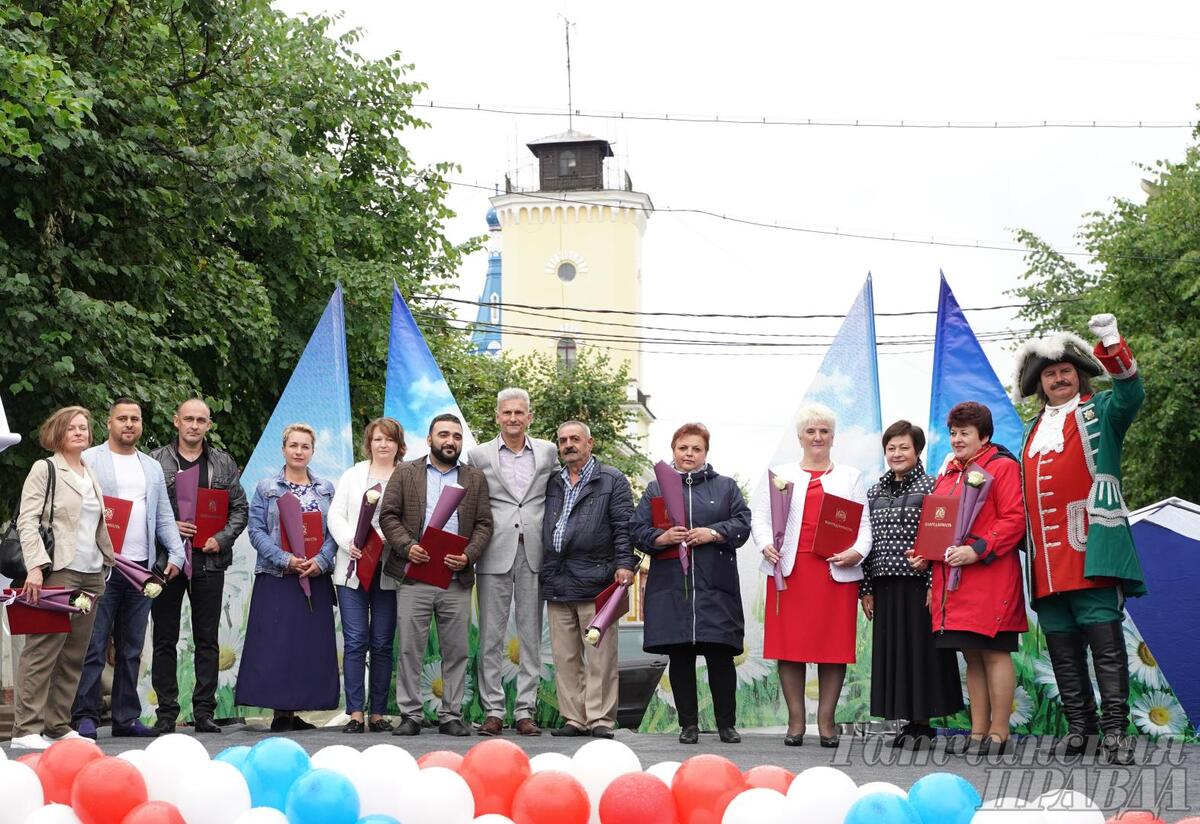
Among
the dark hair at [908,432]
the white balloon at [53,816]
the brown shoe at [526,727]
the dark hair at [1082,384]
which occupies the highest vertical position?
the dark hair at [1082,384]

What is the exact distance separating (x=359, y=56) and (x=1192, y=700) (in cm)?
1611

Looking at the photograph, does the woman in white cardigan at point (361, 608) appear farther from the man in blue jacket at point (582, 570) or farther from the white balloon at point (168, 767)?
the white balloon at point (168, 767)

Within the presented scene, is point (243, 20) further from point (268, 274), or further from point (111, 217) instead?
point (268, 274)

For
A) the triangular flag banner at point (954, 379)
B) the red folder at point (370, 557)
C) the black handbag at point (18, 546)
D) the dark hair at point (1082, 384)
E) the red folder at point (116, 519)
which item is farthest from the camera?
the triangular flag banner at point (954, 379)

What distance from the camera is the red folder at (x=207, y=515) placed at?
28.4 feet

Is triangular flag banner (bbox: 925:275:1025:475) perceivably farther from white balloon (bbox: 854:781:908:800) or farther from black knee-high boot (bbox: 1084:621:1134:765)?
white balloon (bbox: 854:781:908:800)

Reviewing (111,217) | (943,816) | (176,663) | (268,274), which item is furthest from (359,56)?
(943,816)

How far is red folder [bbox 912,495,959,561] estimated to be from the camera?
7395 millimetres

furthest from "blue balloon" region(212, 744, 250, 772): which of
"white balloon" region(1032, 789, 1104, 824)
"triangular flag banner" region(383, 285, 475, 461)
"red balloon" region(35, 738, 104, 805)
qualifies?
"triangular flag banner" region(383, 285, 475, 461)

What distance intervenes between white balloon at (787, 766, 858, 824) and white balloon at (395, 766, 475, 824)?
806mm

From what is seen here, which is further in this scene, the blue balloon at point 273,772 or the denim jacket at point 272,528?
the denim jacket at point 272,528

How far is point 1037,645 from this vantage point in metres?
8.35

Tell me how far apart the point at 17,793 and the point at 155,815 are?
55 cm

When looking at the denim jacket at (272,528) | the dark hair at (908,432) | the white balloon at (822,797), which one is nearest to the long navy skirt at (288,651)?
the denim jacket at (272,528)
